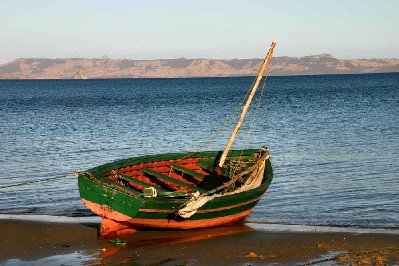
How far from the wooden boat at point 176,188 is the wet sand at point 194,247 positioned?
19.1 inches

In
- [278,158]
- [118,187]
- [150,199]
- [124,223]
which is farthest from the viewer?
[278,158]

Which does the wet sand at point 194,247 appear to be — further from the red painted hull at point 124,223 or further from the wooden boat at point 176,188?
the wooden boat at point 176,188

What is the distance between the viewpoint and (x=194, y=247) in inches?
592

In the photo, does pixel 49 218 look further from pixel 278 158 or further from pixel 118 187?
pixel 278 158

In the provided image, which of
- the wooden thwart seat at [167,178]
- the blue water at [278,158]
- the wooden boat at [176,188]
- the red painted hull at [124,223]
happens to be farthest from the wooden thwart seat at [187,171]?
the red painted hull at [124,223]

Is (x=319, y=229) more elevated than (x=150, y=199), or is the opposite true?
(x=150, y=199)

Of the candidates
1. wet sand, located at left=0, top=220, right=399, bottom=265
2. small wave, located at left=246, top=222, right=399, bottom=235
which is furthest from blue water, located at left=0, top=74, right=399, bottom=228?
wet sand, located at left=0, top=220, right=399, bottom=265

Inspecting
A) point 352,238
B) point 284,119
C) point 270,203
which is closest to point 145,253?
point 352,238

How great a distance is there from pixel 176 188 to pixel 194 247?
14.3 feet

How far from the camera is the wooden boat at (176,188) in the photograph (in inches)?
610

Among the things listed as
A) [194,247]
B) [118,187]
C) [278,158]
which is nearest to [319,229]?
[194,247]

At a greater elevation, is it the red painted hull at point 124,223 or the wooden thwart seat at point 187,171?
the wooden thwart seat at point 187,171

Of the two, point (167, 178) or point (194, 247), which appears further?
point (167, 178)

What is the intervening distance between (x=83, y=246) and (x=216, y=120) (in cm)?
5041
